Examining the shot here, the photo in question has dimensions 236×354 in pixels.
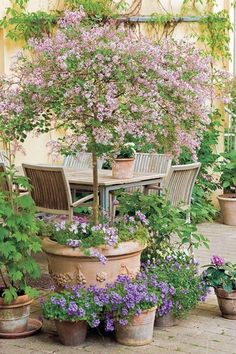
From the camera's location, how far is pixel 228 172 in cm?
848

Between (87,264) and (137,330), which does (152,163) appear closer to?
(87,264)

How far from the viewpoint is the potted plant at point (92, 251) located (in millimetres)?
4031

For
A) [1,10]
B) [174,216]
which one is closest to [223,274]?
[174,216]

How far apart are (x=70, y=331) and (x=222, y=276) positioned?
1.11 m

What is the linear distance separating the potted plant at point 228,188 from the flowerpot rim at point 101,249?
4.21m

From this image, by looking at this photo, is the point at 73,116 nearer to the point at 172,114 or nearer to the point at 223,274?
the point at 172,114

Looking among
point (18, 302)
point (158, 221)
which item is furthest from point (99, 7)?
point (18, 302)

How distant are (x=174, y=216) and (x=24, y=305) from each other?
1.21 m

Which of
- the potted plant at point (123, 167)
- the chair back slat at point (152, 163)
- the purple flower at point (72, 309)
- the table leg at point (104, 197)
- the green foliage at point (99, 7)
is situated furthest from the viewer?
the green foliage at point (99, 7)

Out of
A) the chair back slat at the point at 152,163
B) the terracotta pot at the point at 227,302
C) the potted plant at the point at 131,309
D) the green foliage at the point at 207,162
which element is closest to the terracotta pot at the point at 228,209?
the green foliage at the point at 207,162

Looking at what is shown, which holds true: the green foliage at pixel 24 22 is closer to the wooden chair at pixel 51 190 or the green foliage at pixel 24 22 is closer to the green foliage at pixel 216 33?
the green foliage at pixel 216 33

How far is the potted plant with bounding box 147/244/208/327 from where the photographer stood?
413 cm

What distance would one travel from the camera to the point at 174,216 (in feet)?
15.1

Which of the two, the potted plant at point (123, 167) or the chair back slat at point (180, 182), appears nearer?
the chair back slat at point (180, 182)
